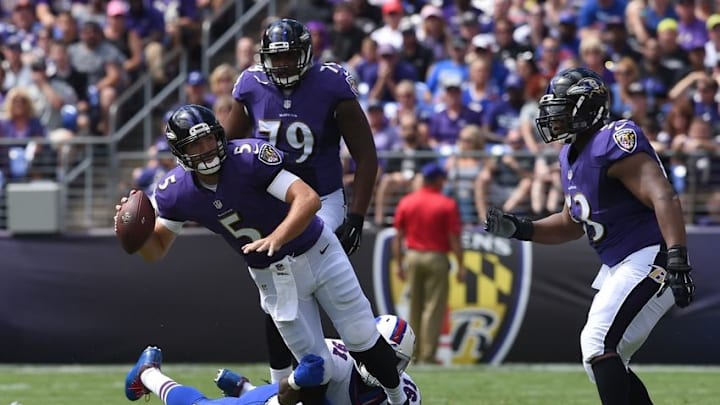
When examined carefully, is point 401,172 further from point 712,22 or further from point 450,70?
point 712,22

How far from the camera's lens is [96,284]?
12.2 m

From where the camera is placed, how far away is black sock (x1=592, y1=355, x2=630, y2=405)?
19.6 feet

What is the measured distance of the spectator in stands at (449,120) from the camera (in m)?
12.8

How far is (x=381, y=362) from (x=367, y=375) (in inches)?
12.3

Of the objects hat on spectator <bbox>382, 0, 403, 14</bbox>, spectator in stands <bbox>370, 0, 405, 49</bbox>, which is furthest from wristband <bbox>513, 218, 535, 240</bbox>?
hat on spectator <bbox>382, 0, 403, 14</bbox>

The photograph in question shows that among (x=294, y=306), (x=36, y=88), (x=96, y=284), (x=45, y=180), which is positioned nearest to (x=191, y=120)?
(x=294, y=306)

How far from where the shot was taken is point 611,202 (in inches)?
246

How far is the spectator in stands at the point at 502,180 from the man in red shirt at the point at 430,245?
50 cm

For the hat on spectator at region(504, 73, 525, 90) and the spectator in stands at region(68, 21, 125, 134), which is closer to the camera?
the hat on spectator at region(504, 73, 525, 90)

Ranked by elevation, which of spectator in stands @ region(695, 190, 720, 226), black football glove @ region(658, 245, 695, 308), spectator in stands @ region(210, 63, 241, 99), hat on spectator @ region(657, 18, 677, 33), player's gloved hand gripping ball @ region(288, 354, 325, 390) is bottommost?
spectator in stands @ region(695, 190, 720, 226)

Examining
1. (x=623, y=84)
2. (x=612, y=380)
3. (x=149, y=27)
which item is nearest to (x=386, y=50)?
(x=623, y=84)

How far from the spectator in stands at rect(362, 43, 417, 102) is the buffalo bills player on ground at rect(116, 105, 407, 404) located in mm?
6981

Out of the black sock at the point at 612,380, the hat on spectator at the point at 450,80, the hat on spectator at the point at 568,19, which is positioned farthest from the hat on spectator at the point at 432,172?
the black sock at the point at 612,380

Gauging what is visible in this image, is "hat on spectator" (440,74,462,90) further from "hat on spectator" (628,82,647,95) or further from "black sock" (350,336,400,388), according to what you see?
"black sock" (350,336,400,388)
